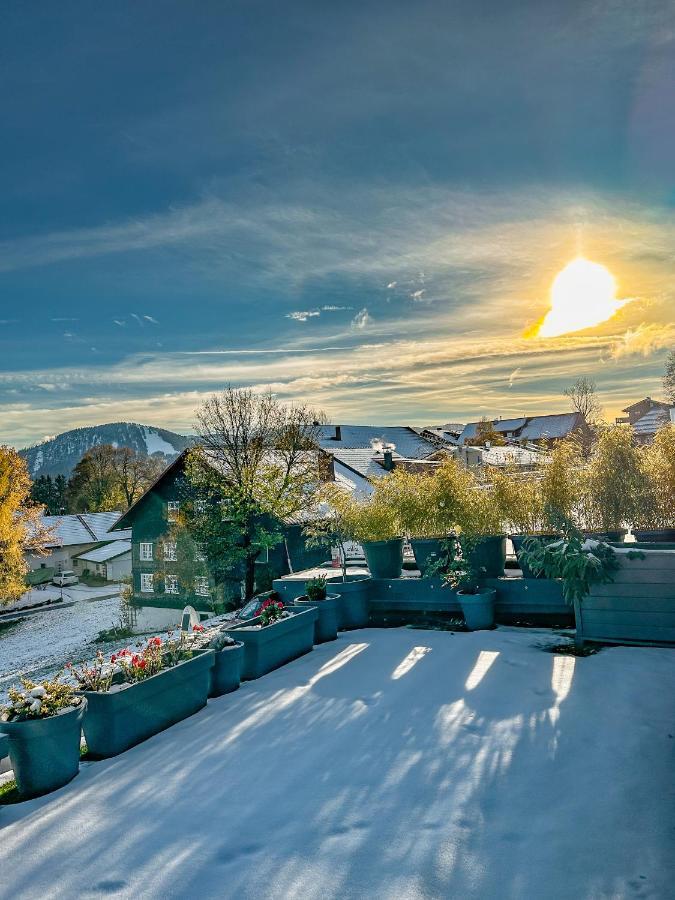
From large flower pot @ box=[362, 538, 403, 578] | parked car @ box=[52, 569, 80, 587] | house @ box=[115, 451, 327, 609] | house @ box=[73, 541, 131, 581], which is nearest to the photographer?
large flower pot @ box=[362, 538, 403, 578]

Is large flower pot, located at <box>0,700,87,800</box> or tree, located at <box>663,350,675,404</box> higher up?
tree, located at <box>663,350,675,404</box>

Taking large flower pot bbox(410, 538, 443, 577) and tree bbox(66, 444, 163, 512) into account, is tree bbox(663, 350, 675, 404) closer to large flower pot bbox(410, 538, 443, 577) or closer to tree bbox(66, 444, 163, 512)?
large flower pot bbox(410, 538, 443, 577)

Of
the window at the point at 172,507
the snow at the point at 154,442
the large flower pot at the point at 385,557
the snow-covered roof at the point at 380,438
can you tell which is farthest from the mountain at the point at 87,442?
the large flower pot at the point at 385,557

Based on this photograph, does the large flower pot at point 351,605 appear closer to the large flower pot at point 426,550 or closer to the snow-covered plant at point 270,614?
the large flower pot at point 426,550

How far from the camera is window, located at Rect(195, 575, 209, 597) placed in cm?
1673

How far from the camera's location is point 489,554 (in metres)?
5.43

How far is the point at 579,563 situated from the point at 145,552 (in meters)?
18.8

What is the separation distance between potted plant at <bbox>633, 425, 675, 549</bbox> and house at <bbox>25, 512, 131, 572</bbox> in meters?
30.4

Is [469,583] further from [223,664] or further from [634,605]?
[223,664]

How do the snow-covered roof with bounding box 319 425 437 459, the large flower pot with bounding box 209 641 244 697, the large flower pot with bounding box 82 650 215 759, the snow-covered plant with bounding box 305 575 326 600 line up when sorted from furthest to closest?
1. the snow-covered roof with bounding box 319 425 437 459
2. the snow-covered plant with bounding box 305 575 326 600
3. the large flower pot with bounding box 209 641 244 697
4. the large flower pot with bounding box 82 650 215 759

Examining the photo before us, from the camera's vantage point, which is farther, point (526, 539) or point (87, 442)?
point (87, 442)

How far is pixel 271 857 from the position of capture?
2.14m

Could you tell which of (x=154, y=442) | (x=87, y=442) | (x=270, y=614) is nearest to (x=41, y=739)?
(x=270, y=614)

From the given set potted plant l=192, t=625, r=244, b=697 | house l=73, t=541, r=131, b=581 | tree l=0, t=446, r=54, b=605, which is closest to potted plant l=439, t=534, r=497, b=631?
potted plant l=192, t=625, r=244, b=697
